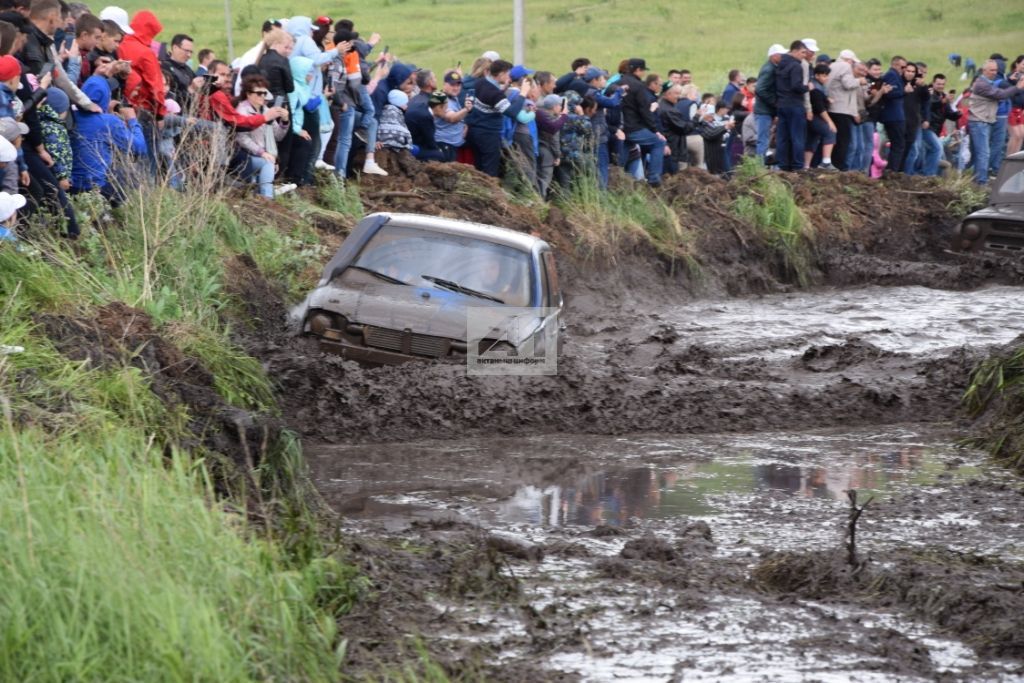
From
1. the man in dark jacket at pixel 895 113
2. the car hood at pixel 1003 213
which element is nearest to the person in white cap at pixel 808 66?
the man in dark jacket at pixel 895 113

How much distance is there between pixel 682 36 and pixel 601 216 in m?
41.8

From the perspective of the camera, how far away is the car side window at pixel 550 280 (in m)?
12.5

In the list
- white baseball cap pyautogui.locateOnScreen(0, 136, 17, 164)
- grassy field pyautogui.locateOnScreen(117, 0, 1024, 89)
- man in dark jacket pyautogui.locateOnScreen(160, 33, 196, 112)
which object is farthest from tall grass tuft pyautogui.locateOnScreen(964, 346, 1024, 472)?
grassy field pyautogui.locateOnScreen(117, 0, 1024, 89)

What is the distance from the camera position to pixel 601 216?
20.0 m

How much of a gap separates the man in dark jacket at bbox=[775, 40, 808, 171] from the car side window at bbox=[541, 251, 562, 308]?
1057 cm

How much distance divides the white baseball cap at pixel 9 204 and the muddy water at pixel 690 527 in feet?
8.65

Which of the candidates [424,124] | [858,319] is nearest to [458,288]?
[424,124]

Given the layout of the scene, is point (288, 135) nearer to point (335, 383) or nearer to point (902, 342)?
point (335, 383)

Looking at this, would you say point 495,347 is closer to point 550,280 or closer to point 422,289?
point 422,289

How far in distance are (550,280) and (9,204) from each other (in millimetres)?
4291

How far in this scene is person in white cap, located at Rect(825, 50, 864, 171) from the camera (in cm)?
2389

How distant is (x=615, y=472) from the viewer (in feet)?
35.9

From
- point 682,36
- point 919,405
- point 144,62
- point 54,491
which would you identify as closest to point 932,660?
point 54,491

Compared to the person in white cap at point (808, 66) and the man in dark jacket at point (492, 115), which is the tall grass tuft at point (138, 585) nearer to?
the man in dark jacket at point (492, 115)
